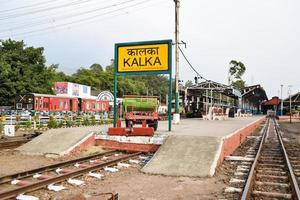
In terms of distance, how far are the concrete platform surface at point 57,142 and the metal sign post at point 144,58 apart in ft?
6.28

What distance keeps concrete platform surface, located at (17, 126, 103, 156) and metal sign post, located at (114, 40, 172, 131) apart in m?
1.92

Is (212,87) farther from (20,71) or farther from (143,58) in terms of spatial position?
(143,58)

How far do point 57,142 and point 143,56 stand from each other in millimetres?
4942

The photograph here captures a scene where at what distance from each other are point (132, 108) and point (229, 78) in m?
93.9

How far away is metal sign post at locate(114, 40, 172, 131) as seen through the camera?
15016 mm

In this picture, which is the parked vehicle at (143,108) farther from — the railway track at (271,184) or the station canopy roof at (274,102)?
the station canopy roof at (274,102)

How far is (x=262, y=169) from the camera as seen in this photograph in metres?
10.6

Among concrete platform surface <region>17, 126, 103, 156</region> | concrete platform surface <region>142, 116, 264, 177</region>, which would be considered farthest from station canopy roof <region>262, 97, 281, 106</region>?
concrete platform surface <region>142, 116, 264, 177</region>

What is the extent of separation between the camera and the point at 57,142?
44.3 feet

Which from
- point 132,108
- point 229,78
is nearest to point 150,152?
point 132,108

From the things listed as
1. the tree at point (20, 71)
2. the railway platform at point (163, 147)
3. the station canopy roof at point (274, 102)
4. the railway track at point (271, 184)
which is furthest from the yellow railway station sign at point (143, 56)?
the station canopy roof at point (274, 102)

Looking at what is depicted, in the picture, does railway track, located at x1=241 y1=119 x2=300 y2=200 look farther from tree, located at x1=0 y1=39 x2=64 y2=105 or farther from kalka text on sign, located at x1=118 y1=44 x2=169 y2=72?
tree, located at x1=0 y1=39 x2=64 y2=105

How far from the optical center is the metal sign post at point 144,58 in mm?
15016

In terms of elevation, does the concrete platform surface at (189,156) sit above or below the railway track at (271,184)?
above
